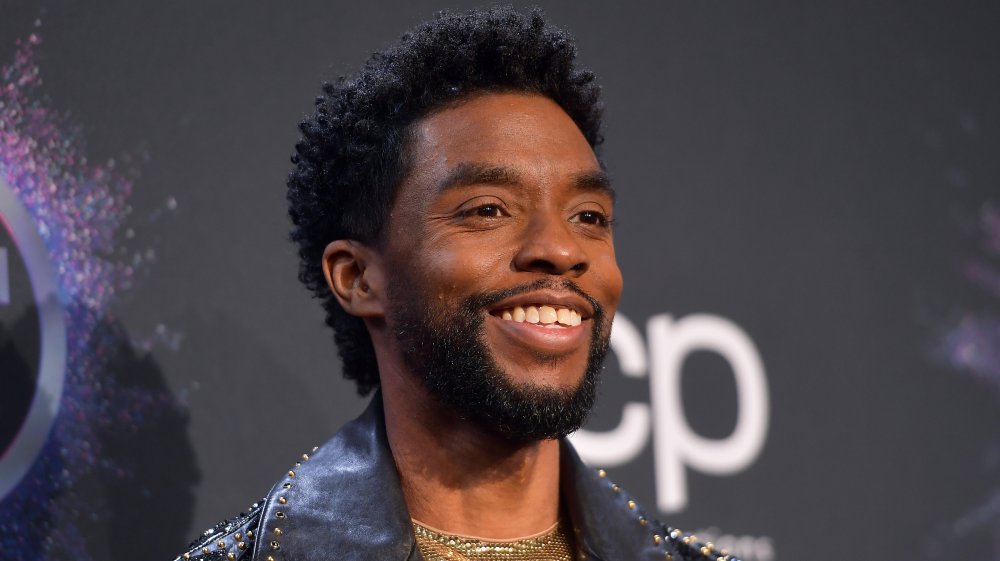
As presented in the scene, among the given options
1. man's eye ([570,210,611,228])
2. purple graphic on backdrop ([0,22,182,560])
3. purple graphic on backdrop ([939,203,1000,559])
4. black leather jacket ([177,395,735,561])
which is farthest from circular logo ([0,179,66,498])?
purple graphic on backdrop ([939,203,1000,559])

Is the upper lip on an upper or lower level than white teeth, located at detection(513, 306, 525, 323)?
upper

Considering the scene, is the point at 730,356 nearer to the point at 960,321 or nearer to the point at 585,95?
the point at 960,321

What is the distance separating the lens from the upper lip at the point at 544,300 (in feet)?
4.56

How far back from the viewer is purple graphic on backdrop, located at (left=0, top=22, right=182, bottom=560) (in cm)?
161

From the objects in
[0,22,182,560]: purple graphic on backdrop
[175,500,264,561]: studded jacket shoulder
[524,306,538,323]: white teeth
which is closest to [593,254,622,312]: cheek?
[524,306,538,323]: white teeth

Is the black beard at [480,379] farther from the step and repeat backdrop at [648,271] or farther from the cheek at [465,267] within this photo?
the step and repeat backdrop at [648,271]

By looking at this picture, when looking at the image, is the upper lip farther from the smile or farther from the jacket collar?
the jacket collar

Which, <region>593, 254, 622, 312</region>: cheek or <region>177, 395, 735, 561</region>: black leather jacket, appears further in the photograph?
<region>593, 254, 622, 312</region>: cheek

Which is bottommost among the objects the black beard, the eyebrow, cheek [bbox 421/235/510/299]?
the black beard

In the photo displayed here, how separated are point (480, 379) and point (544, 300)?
0.12m

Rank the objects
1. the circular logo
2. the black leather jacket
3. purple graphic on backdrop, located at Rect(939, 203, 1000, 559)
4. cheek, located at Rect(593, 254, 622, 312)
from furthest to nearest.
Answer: purple graphic on backdrop, located at Rect(939, 203, 1000, 559), the circular logo, cheek, located at Rect(593, 254, 622, 312), the black leather jacket

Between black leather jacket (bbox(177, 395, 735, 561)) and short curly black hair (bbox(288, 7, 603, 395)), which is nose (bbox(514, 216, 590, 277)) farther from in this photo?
black leather jacket (bbox(177, 395, 735, 561))

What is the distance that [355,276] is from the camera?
1.54 m

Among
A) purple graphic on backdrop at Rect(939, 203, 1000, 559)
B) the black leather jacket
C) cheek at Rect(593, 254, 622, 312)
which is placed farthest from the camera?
purple graphic on backdrop at Rect(939, 203, 1000, 559)
